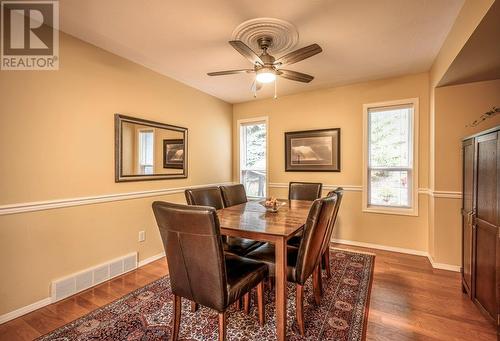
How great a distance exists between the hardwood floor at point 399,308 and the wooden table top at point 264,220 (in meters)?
0.96

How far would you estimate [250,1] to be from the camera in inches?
73.9

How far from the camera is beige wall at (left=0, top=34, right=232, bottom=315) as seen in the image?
6.60 feet

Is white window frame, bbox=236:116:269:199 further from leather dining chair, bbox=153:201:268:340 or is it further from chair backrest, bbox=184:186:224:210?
leather dining chair, bbox=153:201:268:340

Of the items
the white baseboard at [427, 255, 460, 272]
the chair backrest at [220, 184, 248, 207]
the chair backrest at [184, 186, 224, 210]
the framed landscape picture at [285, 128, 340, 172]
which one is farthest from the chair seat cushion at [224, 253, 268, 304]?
the framed landscape picture at [285, 128, 340, 172]

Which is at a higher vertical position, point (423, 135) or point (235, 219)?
point (423, 135)

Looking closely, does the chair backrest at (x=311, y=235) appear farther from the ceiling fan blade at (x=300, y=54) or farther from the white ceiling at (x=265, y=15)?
the white ceiling at (x=265, y=15)

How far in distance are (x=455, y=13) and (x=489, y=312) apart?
93.3 inches

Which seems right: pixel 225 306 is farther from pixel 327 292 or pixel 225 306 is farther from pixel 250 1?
pixel 250 1

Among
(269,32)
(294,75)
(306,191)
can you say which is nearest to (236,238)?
(306,191)

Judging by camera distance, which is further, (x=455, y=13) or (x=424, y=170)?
(x=424, y=170)

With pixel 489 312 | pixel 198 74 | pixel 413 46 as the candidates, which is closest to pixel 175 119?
pixel 198 74

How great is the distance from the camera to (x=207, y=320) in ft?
6.34

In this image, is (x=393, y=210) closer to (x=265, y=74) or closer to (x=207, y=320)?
(x=265, y=74)

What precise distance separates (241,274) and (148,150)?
2.20 metres
